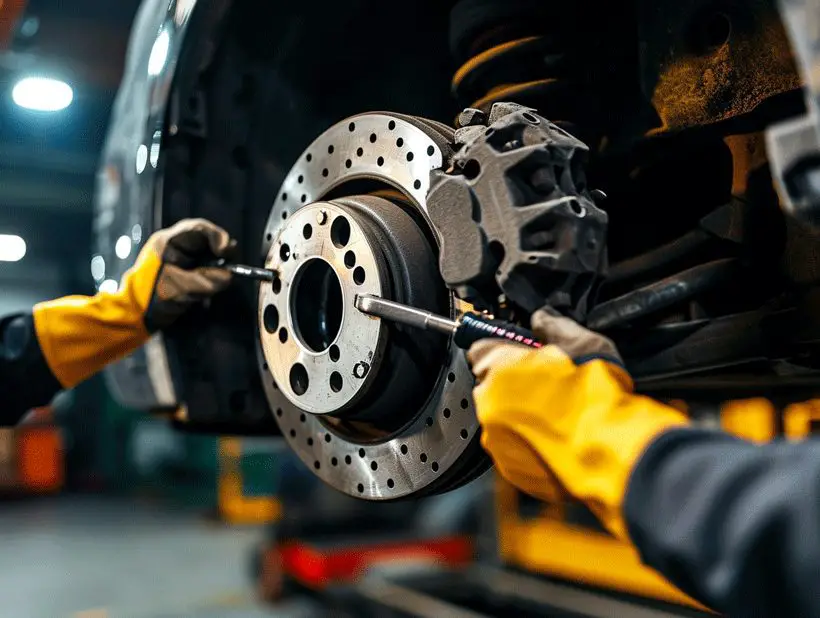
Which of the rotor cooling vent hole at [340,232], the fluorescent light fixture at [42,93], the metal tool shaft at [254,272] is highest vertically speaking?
the fluorescent light fixture at [42,93]

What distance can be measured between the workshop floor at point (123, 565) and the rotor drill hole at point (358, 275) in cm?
299

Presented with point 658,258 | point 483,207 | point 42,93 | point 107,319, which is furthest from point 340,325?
point 42,93

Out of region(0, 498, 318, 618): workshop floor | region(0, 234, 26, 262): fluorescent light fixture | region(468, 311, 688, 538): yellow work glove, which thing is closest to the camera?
region(468, 311, 688, 538): yellow work glove

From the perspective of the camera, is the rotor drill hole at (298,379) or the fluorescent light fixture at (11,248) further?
the fluorescent light fixture at (11,248)

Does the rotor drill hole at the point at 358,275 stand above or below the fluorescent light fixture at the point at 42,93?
below

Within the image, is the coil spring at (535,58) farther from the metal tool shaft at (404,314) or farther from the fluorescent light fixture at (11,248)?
the fluorescent light fixture at (11,248)

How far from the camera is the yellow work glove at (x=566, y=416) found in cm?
49

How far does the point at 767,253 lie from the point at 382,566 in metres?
2.75

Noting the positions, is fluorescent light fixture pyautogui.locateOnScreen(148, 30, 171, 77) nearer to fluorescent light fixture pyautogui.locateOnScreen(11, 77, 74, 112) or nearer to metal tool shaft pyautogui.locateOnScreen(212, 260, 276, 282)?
metal tool shaft pyautogui.locateOnScreen(212, 260, 276, 282)

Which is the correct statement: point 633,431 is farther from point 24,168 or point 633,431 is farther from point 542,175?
point 24,168

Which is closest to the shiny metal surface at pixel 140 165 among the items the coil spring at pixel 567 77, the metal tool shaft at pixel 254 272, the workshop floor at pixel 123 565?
the metal tool shaft at pixel 254 272

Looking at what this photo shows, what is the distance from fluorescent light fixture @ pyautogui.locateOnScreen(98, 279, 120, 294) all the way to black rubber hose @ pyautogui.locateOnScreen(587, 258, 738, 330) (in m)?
0.79

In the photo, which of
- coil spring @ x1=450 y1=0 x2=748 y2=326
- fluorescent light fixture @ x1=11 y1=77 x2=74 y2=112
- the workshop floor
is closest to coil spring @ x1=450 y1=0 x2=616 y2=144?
coil spring @ x1=450 y1=0 x2=748 y2=326

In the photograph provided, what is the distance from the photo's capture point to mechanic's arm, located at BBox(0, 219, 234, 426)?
1064 millimetres
